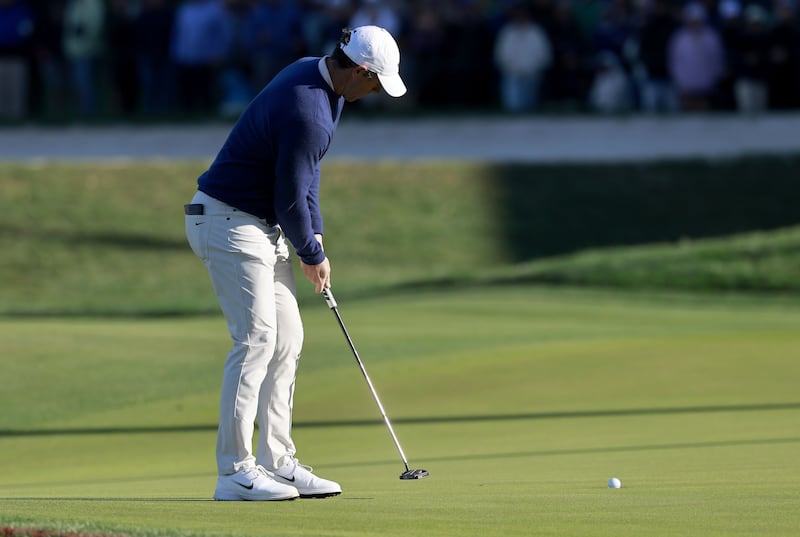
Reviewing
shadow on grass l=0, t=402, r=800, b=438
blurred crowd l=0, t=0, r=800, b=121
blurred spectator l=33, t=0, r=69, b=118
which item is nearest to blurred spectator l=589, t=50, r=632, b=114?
blurred crowd l=0, t=0, r=800, b=121

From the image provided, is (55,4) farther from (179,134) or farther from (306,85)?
(306,85)

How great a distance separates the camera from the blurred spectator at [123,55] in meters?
25.9

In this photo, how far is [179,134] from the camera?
2597 centimetres

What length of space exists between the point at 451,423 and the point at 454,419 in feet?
0.42

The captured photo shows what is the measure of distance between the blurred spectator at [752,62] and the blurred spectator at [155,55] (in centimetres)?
885

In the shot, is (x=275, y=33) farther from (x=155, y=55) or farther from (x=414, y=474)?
(x=414, y=474)

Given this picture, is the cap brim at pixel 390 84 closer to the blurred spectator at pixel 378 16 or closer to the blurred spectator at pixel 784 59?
the blurred spectator at pixel 378 16

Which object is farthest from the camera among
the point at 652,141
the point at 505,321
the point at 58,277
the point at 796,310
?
the point at 652,141

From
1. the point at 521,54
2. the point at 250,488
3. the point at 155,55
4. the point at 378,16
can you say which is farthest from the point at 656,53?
the point at 250,488

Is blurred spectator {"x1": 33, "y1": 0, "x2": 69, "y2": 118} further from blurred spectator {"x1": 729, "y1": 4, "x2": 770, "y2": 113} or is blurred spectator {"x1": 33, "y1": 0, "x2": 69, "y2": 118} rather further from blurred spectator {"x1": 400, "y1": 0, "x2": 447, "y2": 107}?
blurred spectator {"x1": 729, "y1": 4, "x2": 770, "y2": 113}

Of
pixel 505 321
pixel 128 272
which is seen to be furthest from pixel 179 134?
pixel 505 321

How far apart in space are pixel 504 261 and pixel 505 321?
7.42m

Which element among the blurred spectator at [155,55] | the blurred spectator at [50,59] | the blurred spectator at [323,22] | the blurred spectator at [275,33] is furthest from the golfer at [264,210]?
the blurred spectator at [50,59]

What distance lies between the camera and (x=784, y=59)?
2331 centimetres
